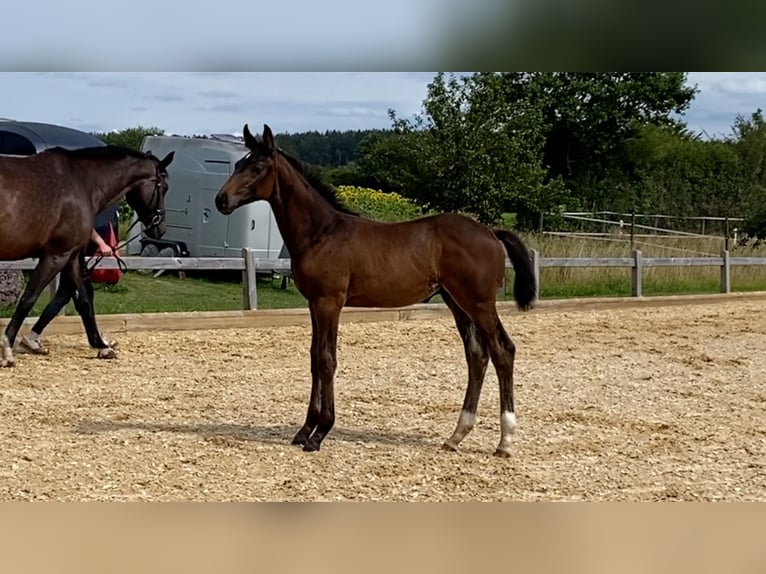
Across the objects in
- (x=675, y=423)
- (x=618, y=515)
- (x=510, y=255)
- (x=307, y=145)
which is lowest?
(x=675, y=423)

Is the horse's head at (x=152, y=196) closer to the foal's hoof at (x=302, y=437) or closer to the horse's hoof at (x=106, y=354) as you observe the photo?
the horse's hoof at (x=106, y=354)

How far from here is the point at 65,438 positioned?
16.0 feet

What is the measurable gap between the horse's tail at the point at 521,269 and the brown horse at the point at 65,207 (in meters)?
4.03

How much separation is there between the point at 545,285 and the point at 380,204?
583cm

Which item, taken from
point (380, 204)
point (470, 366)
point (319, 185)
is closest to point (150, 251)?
point (380, 204)

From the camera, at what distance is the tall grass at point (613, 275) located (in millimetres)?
14547

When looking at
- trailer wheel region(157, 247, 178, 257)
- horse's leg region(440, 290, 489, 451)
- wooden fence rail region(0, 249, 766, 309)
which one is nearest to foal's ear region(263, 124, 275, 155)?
horse's leg region(440, 290, 489, 451)

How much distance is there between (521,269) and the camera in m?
4.78

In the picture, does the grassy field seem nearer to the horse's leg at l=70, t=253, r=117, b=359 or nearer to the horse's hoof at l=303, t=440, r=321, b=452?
the horse's leg at l=70, t=253, r=117, b=359

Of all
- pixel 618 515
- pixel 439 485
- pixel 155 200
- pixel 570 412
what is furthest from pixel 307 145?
pixel 618 515

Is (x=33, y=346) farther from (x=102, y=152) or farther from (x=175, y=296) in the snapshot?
(x=175, y=296)

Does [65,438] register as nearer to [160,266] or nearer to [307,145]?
[160,266]

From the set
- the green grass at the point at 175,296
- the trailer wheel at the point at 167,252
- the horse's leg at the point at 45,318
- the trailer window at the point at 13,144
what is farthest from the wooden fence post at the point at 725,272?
the trailer window at the point at 13,144

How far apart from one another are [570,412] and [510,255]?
162cm
